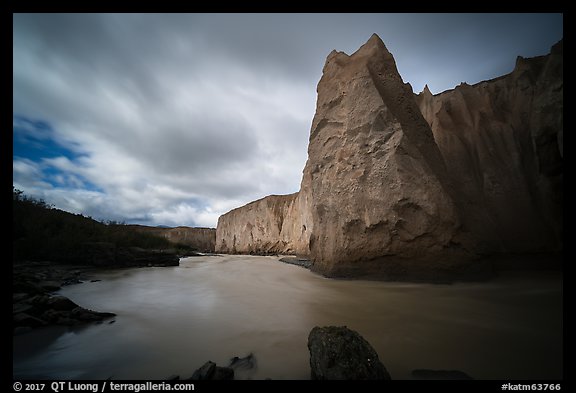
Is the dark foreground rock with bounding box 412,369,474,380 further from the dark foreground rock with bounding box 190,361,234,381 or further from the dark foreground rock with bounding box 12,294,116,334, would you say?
the dark foreground rock with bounding box 12,294,116,334

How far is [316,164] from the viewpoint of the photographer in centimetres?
919

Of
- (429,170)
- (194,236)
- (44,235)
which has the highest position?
(429,170)

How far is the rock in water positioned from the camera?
1516 millimetres

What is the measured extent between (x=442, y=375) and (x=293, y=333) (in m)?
1.49

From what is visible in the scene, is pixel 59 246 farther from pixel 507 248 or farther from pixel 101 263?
pixel 507 248

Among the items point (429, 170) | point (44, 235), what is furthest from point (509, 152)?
point (44, 235)

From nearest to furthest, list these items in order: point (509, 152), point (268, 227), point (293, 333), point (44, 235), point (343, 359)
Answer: point (343, 359), point (293, 333), point (44, 235), point (509, 152), point (268, 227)

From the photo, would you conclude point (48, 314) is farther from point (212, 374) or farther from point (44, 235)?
point (44, 235)

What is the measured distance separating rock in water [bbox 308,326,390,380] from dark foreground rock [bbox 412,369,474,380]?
29 centimetres

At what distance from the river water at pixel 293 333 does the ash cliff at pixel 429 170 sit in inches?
71.8

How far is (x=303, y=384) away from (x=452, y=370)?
47.4 inches

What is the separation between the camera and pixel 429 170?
636 cm

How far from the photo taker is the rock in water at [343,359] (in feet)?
4.97

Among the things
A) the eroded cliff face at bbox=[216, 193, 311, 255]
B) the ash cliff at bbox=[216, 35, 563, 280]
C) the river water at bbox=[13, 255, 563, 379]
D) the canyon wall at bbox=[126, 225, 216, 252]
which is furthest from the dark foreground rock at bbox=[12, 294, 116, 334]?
the canyon wall at bbox=[126, 225, 216, 252]
